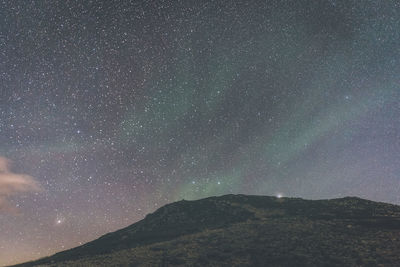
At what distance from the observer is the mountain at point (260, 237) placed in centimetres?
4475

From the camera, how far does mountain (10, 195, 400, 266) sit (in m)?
44.8

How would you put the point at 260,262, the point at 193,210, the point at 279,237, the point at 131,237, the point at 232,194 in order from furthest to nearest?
the point at 232,194
the point at 193,210
the point at 131,237
the point at 279,237
the point at 260,262

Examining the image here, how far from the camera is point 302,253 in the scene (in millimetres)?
45688

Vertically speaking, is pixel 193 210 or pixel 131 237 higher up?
pixel 193 210

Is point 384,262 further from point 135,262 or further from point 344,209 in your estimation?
point 135,262

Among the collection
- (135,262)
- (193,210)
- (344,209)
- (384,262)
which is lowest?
(384,262)

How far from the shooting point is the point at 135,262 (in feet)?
169

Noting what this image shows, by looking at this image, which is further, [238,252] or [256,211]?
[256,211]

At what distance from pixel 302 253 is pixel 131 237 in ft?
148

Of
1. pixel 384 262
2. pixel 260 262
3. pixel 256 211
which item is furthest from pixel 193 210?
pixel 384 262

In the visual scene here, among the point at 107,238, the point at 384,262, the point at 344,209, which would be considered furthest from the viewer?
the point at 107,238

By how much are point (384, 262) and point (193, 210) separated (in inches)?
2223

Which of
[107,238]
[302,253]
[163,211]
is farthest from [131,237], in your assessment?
[302,253]

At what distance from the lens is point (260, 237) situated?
55.7 metres
